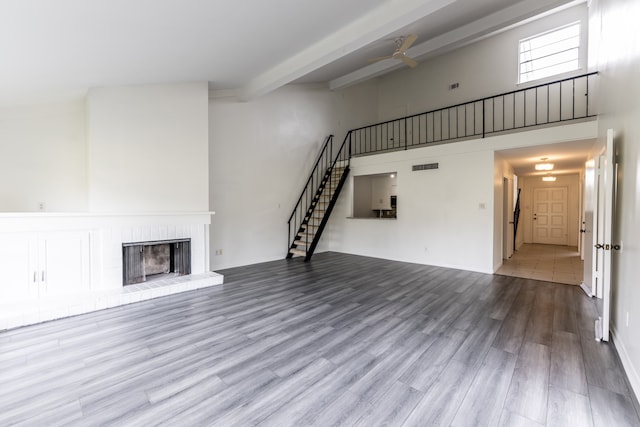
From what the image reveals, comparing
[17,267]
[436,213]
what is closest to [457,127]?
[436,213]

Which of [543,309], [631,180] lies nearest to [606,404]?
[631,180]

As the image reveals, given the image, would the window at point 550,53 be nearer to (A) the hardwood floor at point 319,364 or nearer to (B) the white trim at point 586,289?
(B) the white trim at point 586,289

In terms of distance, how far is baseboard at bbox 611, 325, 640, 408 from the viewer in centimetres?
201

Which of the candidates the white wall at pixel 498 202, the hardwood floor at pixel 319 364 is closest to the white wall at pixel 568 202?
the white wall at pixel 498 202

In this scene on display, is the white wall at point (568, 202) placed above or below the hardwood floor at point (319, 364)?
above

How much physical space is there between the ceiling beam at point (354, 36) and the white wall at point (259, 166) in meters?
1.45

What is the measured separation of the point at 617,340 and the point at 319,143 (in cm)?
680

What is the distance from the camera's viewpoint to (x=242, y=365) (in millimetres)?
2365

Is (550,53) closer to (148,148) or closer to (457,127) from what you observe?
(457,127)

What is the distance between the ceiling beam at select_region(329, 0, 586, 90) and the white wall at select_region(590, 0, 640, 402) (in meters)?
2.85

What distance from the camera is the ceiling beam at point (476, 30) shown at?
5.49 m

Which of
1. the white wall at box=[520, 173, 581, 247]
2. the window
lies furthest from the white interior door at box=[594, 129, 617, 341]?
the white wall at box=[520, 173, 581, 247]

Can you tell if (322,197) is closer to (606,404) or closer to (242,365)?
(242,365)

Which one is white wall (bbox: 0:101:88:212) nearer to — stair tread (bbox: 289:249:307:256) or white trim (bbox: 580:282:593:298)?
stair tread (bbox: 289:249:307:256)
